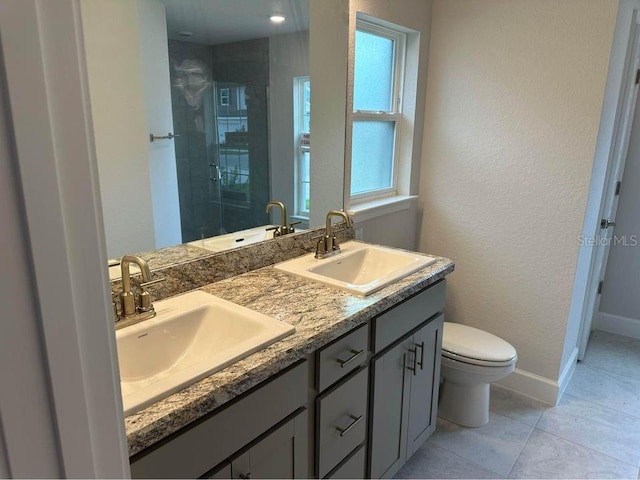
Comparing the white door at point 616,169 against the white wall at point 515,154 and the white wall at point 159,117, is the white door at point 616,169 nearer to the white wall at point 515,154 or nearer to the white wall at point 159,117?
the white wall at point 515,154

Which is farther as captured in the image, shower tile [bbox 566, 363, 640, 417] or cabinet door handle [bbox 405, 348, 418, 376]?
shower tile [bbox 566, 363, 640, 417]

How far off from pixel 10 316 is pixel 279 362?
808mm

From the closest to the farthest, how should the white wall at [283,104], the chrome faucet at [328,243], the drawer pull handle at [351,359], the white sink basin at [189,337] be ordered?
the white sink basin at [189,337], the drawer pull handle at [351,359], the white wall at [283,104], the chrome faucet at [328,243]

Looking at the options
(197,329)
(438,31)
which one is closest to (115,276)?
(197,329)

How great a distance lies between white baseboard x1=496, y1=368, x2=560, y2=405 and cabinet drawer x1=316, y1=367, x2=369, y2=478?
139cm

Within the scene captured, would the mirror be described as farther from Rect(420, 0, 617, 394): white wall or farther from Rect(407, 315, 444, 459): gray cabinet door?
Rect(420, 0, 617, 394): white wall

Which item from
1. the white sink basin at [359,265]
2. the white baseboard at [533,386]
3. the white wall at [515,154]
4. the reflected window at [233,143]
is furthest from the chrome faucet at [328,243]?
the white baseboard at [533,386]

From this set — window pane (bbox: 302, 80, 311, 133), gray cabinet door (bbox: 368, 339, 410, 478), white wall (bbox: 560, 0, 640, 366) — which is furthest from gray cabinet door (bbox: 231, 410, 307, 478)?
white wall (bbox: 560, 0, 640, 366)

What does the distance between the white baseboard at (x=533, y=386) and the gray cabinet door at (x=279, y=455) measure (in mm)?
1720

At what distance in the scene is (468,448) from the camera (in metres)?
2.16

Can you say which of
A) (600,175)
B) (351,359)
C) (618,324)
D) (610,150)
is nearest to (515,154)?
(600,175)

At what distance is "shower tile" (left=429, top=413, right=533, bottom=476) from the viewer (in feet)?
6.82

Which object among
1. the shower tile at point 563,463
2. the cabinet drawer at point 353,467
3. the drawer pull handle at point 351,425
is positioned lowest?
the shower tile at point 563,463

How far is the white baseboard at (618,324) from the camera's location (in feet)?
10.7
